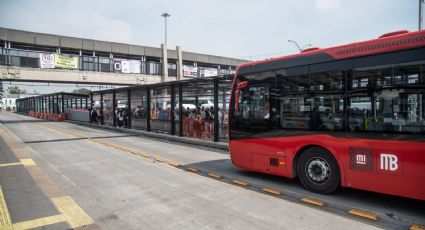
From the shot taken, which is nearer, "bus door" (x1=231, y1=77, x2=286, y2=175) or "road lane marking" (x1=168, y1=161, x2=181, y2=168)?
"bus door" (x1=231, y1=77, x2=286, y2=175)

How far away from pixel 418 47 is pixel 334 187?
2.98 m

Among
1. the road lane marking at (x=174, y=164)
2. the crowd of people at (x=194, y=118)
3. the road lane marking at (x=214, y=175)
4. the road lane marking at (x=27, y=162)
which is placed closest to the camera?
the road lane marking at (x=214, y=175)

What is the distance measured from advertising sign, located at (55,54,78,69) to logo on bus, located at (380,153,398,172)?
3519 cm

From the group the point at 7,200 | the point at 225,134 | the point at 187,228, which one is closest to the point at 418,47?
the point at 187,228

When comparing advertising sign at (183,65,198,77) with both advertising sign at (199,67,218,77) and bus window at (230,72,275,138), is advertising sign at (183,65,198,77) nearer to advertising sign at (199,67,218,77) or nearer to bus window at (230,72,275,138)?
advertising sign at (199,67,218,77)

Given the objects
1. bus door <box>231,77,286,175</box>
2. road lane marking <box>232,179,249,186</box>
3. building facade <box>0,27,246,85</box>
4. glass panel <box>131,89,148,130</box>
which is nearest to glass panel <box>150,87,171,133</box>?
glass panel <box>131,89,148,130</box>

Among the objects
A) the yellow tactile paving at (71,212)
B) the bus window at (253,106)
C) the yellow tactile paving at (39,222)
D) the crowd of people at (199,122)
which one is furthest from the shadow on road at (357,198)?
the crowd of people at (199,122)

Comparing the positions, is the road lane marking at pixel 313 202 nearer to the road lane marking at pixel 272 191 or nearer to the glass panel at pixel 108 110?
the road lane marking at pixel 272 191

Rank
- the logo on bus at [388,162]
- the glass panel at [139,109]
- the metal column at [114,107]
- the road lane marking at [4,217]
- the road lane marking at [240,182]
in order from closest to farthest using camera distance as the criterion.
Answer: the road lane marking at [4,217] → the logo on bus at [388,162] → the road lane marking at [240,182] → the glass panel at [139,109] → the metal column at [114,107]

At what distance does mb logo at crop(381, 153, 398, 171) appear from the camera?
17.3ft

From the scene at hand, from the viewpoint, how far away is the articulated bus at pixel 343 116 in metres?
5.18

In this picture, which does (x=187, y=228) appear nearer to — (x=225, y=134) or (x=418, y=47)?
(x=418, y=47)

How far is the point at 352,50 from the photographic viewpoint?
6039mm

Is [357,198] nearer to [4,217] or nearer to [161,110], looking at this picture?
[4,217]
